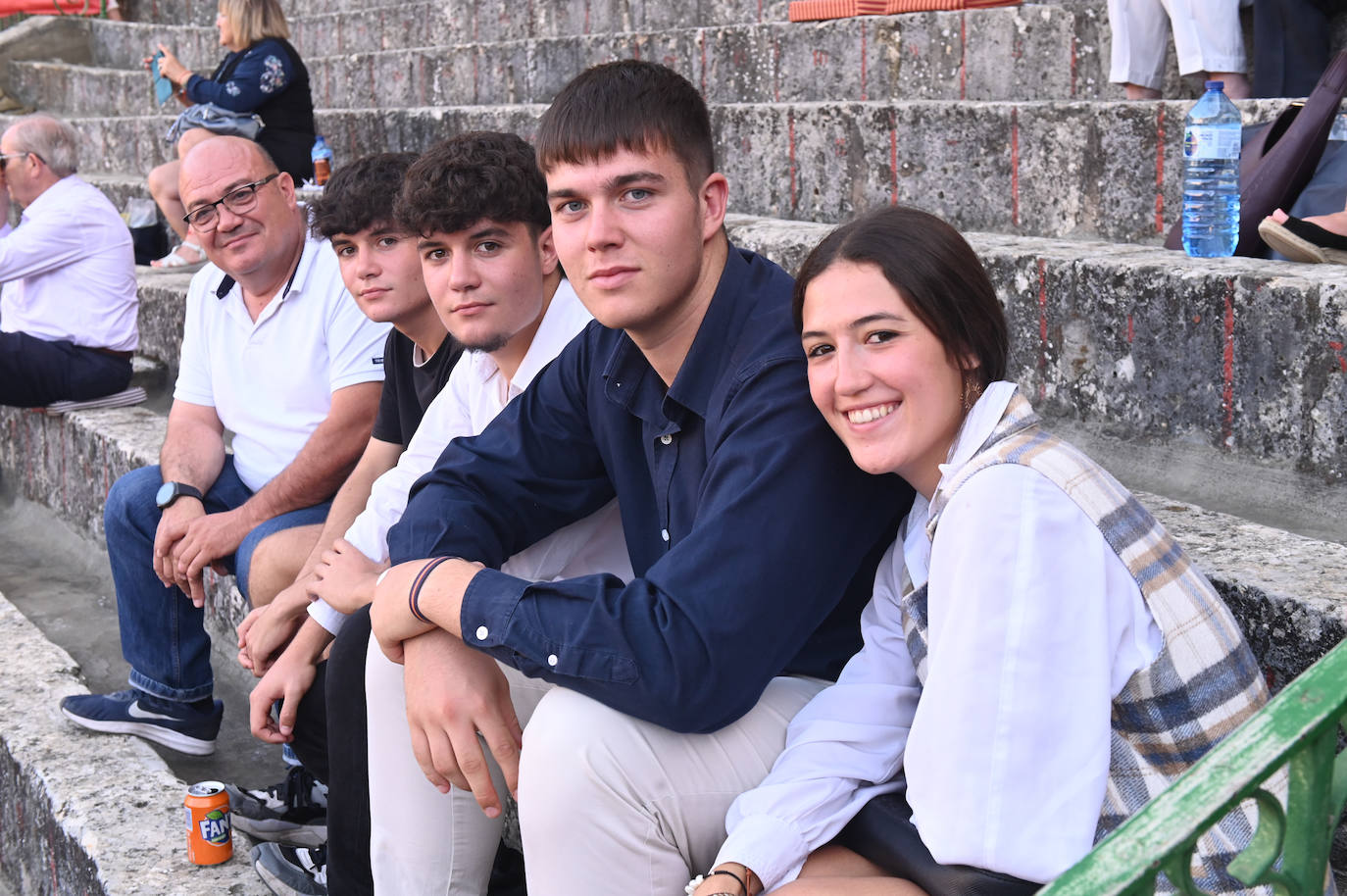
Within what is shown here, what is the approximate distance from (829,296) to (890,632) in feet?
1.31

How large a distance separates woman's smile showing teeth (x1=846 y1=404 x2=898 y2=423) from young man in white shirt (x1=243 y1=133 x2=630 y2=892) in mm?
686

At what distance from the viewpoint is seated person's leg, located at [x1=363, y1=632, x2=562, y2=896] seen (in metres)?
1.83

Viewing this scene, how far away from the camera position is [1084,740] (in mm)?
1222

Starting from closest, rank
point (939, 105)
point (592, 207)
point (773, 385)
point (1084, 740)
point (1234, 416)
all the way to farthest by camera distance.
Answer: point (1084, 740)
point (773, 385)
point (592, 207)
point (1234, 416)
point (939, 105)

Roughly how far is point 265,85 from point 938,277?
4.77m

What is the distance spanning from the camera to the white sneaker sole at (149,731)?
282cm

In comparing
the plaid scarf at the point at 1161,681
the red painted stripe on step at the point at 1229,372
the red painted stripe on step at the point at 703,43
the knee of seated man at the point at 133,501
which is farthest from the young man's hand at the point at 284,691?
the red painted stripe on step at the point at 703,43

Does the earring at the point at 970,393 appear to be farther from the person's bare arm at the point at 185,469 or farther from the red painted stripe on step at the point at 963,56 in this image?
the red painted stripe on step at the point at 963,56

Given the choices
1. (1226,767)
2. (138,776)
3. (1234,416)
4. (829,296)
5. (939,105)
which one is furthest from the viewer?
(939,105)

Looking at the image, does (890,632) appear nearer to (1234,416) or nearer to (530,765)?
(530,765)

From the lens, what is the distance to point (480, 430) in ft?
7.50

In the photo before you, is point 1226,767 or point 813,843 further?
point 813,843

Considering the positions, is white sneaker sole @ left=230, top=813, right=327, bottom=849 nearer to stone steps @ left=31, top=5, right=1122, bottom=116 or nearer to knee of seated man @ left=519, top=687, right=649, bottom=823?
knee of seated man @ left=519, top=687, right=649, bottom=823

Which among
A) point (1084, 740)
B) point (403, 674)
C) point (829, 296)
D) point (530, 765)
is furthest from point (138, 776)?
point (1084, 740)
